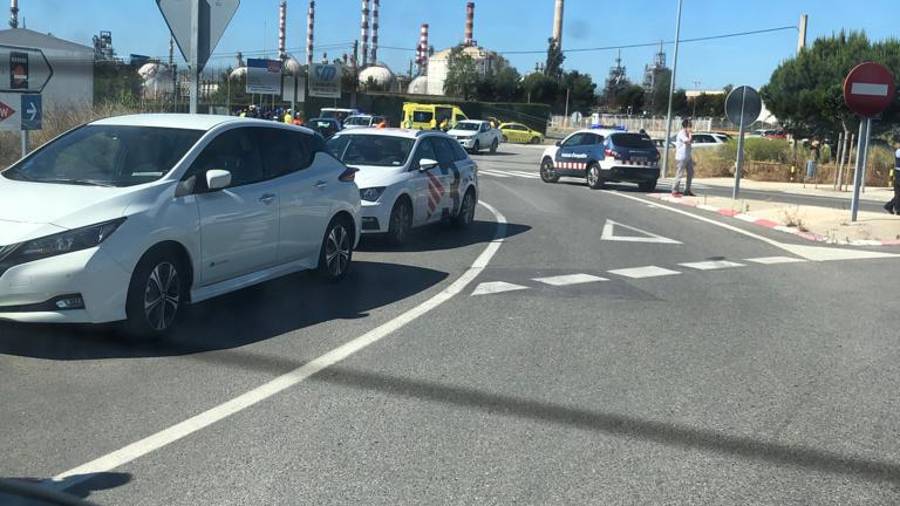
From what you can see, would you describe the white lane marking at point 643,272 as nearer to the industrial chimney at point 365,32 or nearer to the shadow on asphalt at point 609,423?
the shadow on asphalt at point 609,423

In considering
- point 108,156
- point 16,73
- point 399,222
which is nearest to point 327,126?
point 16,73

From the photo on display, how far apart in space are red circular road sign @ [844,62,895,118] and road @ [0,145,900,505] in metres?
6.64

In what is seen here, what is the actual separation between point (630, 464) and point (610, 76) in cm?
13152

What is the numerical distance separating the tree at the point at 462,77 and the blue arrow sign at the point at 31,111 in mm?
81025

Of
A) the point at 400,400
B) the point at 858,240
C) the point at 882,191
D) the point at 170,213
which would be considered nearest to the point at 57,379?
the point at 170,213

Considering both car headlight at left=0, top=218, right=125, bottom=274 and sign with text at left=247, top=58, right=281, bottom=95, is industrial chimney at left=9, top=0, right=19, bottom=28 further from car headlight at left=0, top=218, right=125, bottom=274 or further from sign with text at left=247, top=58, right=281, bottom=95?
car headlight at left=0, top=218, right=125, bottom=274

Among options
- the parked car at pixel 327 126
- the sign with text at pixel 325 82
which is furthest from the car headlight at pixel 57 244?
the sign with text at pixel 325 82

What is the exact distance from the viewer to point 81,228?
620 centimetres

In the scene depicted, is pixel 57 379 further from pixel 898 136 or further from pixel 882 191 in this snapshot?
pixel 898 136

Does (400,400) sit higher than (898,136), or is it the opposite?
(898,136)

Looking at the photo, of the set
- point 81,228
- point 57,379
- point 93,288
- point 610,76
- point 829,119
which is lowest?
point 57,379

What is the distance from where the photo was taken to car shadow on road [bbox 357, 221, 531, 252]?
41.1 feet

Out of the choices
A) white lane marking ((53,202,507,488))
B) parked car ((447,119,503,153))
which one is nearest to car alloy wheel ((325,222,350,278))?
white lane marking ((53,202,507,488))

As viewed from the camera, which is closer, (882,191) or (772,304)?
(772,304)
